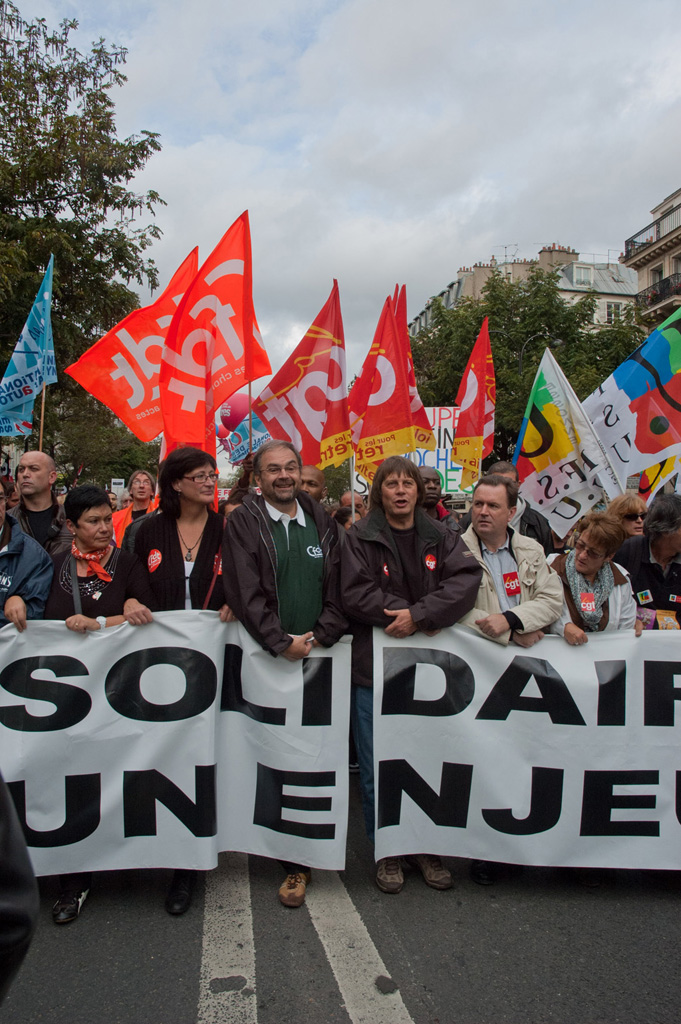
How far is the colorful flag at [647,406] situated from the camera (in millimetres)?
5570

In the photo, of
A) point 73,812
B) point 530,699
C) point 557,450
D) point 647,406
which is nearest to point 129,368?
point 557,450

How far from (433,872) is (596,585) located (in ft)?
5.17

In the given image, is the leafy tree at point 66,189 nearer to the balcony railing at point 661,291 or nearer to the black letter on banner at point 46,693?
the black letter on banner at point 46,693

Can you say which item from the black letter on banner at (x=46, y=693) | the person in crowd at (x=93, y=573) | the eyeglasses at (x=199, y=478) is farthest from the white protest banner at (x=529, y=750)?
the black letter on banner at (x=46, y=693)

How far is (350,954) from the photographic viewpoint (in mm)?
2922

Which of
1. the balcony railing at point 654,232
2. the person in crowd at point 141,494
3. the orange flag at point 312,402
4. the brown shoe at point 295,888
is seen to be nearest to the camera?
the brown shoe at point 295,888

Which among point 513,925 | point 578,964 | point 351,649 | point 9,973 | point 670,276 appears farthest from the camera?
point 670,276

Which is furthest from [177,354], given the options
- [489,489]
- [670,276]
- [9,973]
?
[670,276]

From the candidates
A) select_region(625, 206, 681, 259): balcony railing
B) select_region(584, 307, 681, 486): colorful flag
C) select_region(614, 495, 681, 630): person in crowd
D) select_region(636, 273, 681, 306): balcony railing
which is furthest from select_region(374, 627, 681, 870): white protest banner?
select_region(625, 206, 681, 259): balcony railing

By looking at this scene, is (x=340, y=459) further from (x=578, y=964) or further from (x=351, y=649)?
(x=578, y=964)

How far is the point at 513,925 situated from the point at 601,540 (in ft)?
5.74

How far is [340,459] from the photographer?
6.14 metres

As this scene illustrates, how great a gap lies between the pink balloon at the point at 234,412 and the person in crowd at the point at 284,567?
9019 mm

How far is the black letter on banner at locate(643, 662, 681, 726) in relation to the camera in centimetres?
359
